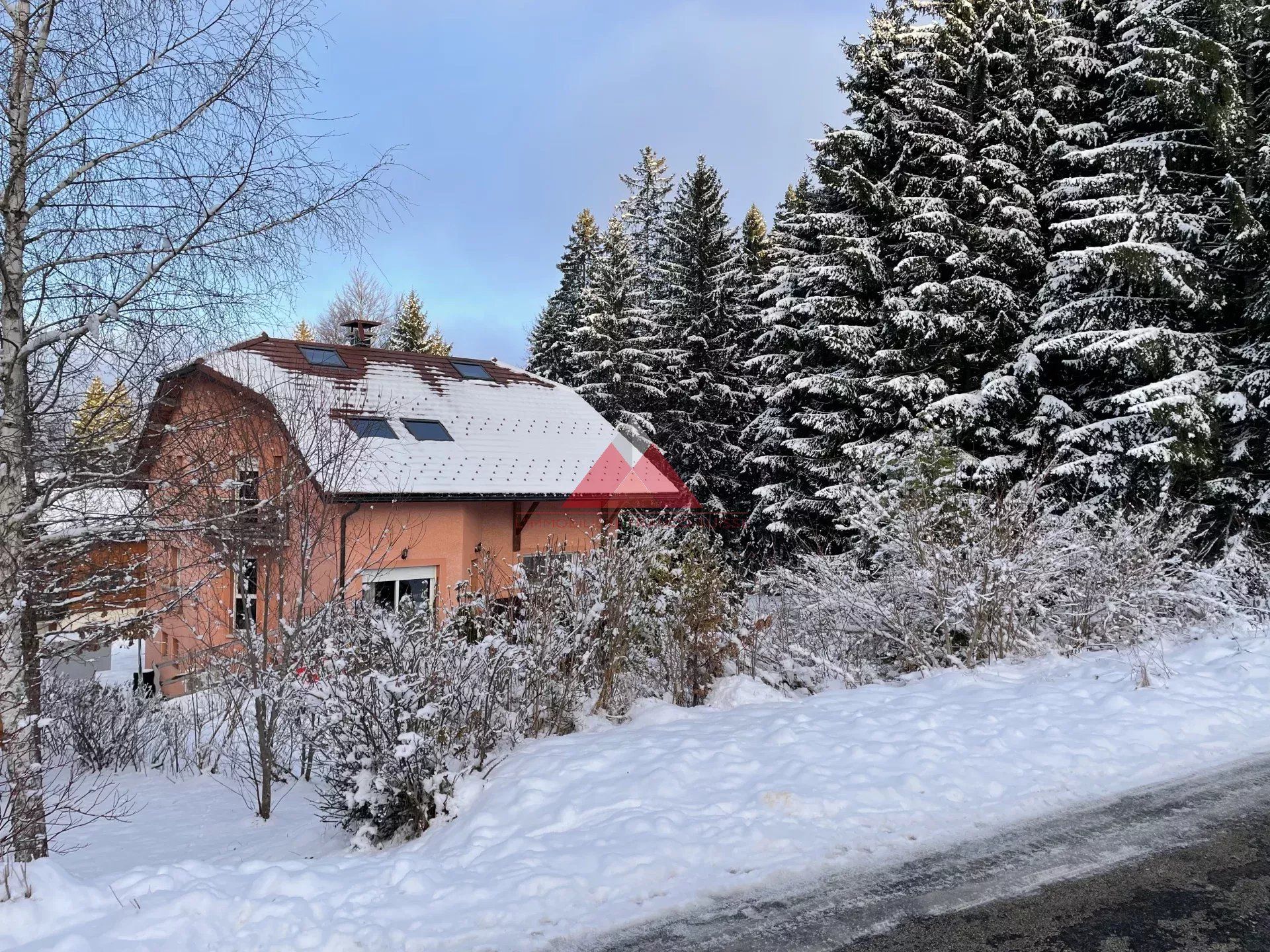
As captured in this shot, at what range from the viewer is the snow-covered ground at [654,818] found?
347 cm

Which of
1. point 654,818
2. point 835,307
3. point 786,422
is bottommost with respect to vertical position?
point 654,818

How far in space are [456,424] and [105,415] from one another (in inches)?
467

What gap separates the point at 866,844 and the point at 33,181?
5.68 meters

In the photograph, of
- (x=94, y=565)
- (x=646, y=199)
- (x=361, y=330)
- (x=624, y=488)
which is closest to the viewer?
(x=94, y=565)

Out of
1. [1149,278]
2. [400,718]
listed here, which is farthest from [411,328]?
[400,718]

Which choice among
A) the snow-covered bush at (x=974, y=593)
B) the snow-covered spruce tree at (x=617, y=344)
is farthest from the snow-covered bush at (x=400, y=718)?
the snow-covered spruce tree at (x=617, y=344)

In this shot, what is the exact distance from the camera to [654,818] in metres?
4.40

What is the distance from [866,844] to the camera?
A: 423 cm

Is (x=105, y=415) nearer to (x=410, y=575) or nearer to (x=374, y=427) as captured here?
(x=410, y=575)

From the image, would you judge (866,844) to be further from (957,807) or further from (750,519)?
(750,519)

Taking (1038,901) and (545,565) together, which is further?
(545,565)

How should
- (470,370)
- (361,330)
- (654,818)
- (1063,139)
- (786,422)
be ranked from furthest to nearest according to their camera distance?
(361,330), (786,422), (470,370), (1063,139), (654,818)

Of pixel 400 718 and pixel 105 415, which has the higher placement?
pixel 105 415

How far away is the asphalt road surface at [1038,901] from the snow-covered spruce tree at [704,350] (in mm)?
21621
